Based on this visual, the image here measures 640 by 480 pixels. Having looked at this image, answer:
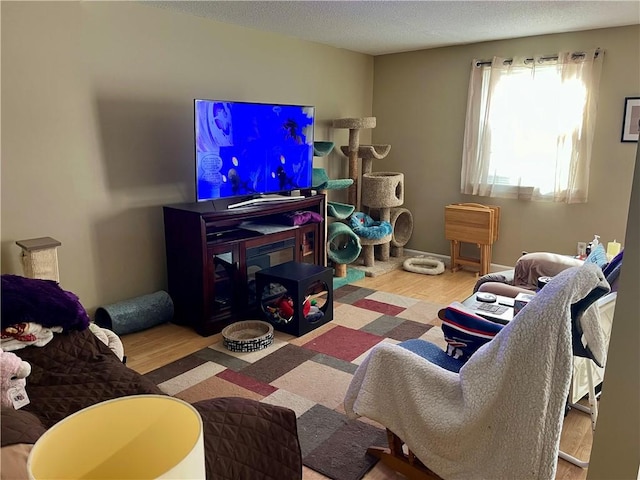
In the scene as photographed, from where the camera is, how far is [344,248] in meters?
4.74

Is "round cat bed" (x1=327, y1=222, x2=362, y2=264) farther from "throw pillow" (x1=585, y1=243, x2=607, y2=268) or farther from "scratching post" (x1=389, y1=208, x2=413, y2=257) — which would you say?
"throw pillow" (x1=585, y1=243, x2=607, y2=268)

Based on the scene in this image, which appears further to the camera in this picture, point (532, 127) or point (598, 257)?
point (532, 127)

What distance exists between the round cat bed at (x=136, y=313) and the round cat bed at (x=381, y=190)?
2.30 m

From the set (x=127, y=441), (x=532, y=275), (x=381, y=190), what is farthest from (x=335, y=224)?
(x=127, y=441)

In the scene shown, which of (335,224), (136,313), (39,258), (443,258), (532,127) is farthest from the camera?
(443,258)

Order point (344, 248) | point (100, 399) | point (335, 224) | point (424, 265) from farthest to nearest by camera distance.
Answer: point (424, 265)
point (344, 248)
point (335, 224)
point (100, 399)

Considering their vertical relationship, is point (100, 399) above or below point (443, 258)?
above

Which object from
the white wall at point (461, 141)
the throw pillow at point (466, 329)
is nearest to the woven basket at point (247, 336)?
the throw pillow at point (466, 329)

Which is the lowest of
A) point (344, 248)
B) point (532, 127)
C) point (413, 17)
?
point (344, 248)

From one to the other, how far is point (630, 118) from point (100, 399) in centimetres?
423

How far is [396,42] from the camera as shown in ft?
14.8

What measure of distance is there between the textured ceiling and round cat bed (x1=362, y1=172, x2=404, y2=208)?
1.28 metres

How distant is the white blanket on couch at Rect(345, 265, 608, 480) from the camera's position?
4.55 feet

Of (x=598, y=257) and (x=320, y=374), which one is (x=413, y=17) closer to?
(x=598, y=257)
